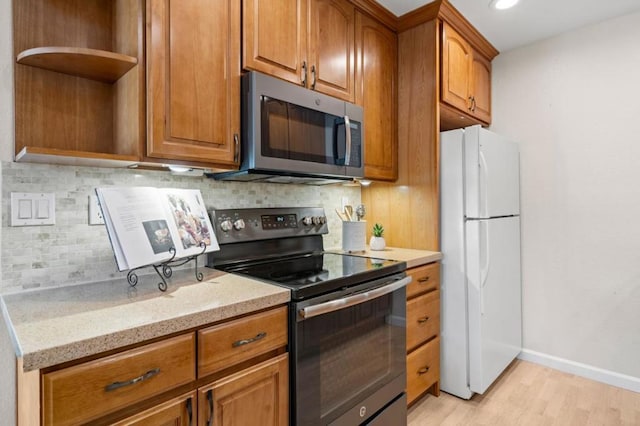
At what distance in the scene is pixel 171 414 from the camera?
0.94m

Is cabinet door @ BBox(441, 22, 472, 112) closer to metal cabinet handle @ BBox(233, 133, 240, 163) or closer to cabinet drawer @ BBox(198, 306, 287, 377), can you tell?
metal cabinet handle @ BBox(233, 133, 240, 163)

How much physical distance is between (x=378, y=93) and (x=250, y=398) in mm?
1794

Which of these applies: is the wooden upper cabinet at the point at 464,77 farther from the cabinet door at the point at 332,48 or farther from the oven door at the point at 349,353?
the oven door at the point at 349,353

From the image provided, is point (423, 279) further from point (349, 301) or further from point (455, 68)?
point (455, 68)

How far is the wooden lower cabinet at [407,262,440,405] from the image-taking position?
1918 mm

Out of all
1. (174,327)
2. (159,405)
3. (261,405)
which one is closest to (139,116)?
(174,327)

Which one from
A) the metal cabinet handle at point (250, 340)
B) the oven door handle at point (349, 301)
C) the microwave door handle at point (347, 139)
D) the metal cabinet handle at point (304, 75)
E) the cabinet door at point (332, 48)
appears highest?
the cabinet door at point (332, 48)

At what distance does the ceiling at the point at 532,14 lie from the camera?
2092mm

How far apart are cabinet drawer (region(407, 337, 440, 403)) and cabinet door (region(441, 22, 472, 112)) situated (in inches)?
59.8

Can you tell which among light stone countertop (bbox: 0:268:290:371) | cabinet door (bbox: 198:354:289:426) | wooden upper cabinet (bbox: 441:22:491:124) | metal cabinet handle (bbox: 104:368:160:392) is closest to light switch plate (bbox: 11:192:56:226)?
light stone countertop (bbox: 0:268:290:371)

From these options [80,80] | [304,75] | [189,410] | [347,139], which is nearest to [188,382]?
[189,410]

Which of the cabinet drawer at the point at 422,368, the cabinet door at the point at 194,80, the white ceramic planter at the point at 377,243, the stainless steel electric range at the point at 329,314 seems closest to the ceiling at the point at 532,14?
the cabinet door at the point at 194,80

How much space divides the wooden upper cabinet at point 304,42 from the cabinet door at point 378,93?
0.11 meters

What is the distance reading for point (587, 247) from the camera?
240 cm
